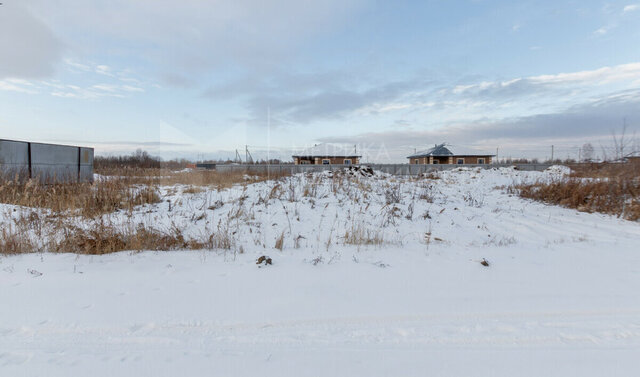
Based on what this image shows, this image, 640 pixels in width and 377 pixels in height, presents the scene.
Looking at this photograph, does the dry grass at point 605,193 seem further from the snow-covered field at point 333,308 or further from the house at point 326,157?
the house at point 326,157

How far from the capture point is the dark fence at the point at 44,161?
31.7 feet

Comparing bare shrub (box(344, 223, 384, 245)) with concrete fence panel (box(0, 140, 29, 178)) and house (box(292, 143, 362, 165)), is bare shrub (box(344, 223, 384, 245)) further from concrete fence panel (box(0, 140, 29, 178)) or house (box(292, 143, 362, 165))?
house (box(292, 143, 362, 165))

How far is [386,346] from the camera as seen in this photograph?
1.95 m

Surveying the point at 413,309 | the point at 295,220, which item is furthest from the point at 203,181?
the point at 413,309

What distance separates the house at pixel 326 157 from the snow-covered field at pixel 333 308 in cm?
3156

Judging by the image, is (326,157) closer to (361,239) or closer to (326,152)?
(326,152)

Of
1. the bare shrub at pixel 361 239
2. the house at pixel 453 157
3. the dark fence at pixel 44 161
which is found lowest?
the bare shrub at pixel 361 239

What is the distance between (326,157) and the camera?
119ft

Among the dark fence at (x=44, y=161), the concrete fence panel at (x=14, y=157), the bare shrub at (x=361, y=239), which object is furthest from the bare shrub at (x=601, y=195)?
the concrete fence panel at (x=14, y=157)

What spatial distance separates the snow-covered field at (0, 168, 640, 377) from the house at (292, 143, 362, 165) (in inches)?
1243

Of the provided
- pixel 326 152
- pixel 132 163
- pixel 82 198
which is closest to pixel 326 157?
pixel 326 152

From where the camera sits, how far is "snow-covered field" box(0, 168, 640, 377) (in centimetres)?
179

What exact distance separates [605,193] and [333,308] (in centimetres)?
905

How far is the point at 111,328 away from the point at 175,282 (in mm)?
834
